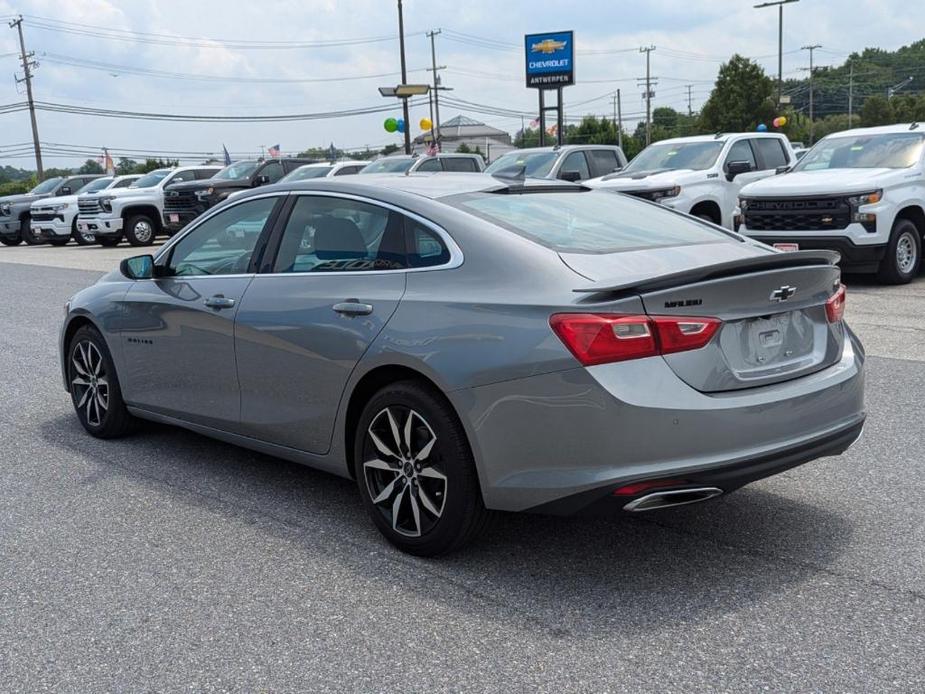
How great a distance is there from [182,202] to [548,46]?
18272 millimetres

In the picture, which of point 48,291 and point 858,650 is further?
point 48,291

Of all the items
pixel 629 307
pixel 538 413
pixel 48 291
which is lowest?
pixel 48 291

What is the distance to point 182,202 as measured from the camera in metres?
25.0

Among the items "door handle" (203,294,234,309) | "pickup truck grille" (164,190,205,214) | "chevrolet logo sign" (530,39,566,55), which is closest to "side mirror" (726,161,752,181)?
"door handle" (203,294,234,309)

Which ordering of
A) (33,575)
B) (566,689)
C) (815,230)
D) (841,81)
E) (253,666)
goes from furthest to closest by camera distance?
(841,81)
(815,230)
(33,575)
(253,666)
(566,689)

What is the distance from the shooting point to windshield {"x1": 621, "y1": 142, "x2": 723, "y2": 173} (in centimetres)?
1566

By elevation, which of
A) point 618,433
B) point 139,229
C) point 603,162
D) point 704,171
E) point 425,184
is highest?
point 425,184

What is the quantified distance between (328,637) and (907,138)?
1191cm

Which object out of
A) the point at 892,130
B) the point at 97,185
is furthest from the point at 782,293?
the point at 97,185

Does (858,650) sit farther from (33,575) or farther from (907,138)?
(907,138)

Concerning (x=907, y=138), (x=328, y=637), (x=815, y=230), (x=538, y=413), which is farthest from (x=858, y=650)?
(x=907, y=138)

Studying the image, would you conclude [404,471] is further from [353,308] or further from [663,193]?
[663,193]

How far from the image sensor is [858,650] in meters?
3.25

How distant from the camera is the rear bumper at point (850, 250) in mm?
11875
